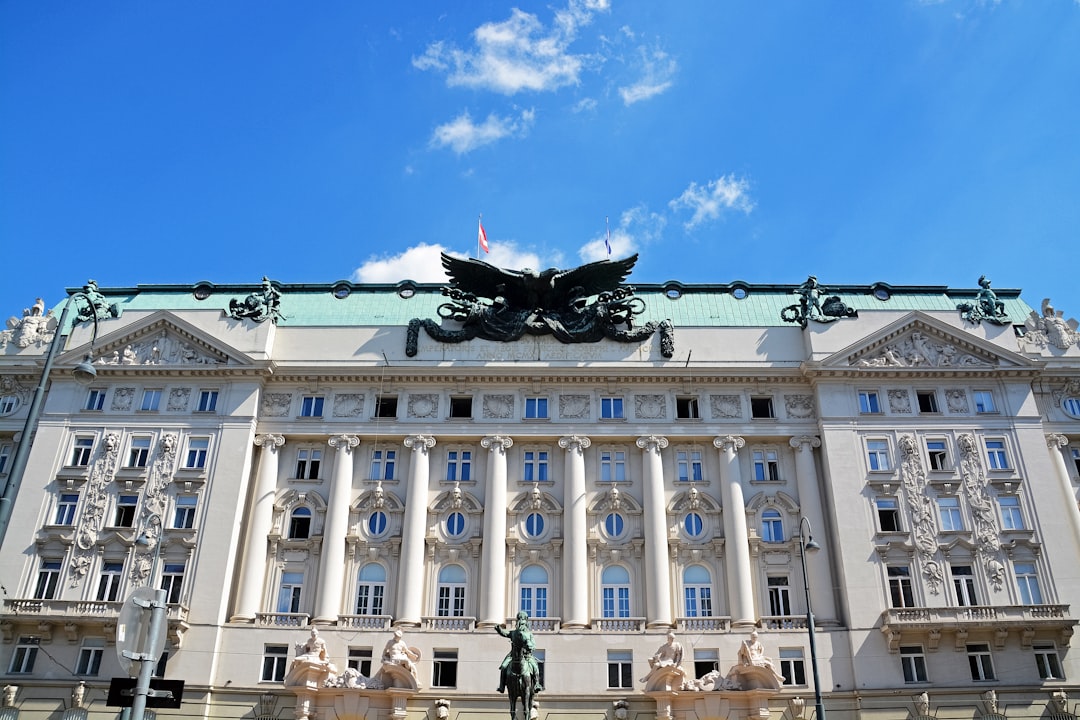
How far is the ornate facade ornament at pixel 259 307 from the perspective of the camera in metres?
53.4

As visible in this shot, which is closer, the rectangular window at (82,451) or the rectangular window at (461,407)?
the rectangular window at (82,451)

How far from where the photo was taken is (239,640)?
1757 inches

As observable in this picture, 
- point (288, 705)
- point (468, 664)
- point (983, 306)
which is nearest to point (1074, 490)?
point (983, 306)

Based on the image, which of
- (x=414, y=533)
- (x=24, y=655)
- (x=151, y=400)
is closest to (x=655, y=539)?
(x=414, y=533)

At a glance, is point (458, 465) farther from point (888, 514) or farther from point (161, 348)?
point (888, 514)

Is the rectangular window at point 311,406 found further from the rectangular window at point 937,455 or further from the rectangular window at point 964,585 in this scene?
the rectangular window at point 964,585

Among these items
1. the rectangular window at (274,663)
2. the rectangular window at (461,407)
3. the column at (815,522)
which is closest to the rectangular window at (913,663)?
the column at (815,522)

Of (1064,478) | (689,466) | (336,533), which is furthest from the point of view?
(689,466)

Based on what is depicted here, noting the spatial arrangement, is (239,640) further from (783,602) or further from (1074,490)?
(1074,490)

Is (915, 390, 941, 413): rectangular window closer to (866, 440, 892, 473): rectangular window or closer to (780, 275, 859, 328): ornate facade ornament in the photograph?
(866, 440, 892, 473): rectangular window

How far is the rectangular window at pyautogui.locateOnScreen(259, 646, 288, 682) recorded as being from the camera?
4403 cm

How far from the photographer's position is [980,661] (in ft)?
142

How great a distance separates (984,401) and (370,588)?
35972mm

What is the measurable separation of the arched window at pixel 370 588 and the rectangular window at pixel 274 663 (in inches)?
167
